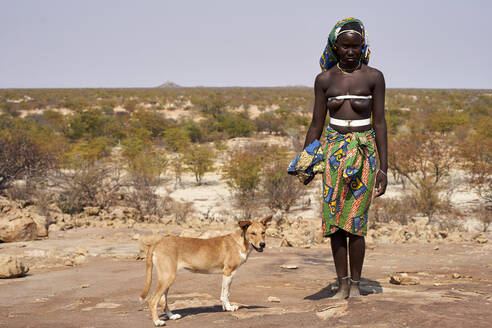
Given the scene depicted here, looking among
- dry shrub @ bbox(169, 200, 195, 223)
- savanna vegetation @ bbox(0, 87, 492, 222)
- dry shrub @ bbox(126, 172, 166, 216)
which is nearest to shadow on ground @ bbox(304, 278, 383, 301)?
dry shrub @ bbox(169, 200, 195, 223)

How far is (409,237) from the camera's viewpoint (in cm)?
1016

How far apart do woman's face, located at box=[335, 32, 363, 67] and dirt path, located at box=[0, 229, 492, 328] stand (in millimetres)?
2004

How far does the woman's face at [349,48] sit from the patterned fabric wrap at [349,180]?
61 centimetres

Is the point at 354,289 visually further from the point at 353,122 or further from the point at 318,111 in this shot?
the point at 318,111

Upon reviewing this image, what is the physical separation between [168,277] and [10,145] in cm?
1362

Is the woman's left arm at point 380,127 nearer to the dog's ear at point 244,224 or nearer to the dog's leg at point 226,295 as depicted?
the dog's ear at point 244,224

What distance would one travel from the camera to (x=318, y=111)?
4.60 meters

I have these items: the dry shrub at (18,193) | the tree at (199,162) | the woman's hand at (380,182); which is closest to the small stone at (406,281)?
the woman's hand at (380,182)

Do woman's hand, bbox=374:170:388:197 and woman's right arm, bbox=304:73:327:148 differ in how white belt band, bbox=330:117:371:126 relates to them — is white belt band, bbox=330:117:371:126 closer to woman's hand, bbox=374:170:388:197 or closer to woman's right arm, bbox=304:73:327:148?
woman's right arm, bbox=304:73:327:148

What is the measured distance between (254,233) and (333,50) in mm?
1850

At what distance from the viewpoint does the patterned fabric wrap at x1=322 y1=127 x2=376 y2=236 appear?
4363 millimetres

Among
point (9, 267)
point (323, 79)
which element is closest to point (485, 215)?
point (323, 79)

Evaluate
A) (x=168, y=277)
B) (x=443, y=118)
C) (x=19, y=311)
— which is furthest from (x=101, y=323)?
(x=443, y=118)

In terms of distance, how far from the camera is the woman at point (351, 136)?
435 centimetres
